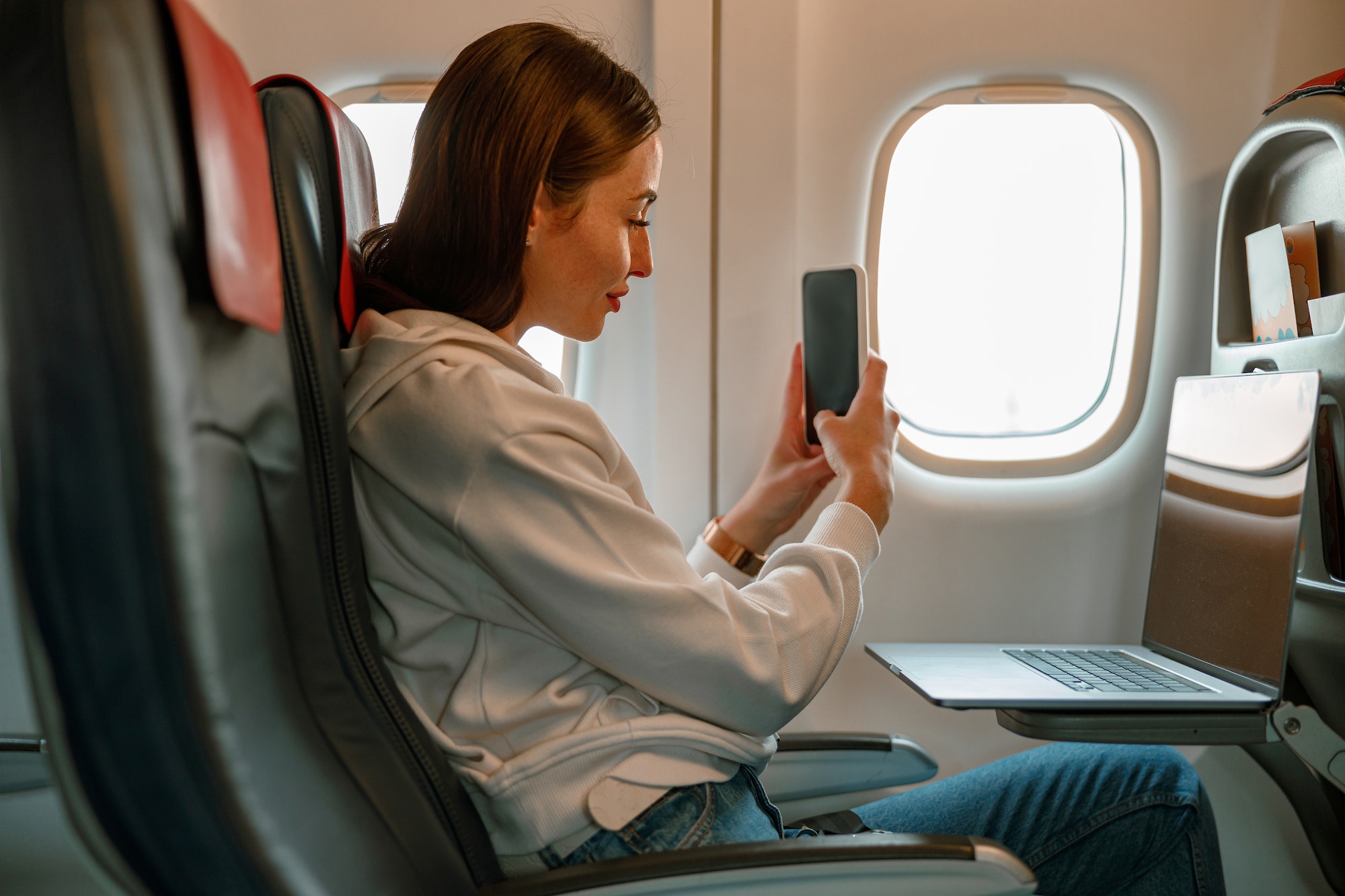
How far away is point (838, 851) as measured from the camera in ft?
2.69

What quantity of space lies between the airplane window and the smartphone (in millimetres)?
490

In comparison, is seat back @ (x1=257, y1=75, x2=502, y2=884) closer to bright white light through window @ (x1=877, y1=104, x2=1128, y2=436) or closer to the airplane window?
the airplane window

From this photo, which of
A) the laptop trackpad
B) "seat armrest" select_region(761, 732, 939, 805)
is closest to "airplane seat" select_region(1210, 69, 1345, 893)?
the laptop trackpad

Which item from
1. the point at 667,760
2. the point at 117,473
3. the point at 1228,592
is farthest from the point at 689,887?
the point at 1228,592

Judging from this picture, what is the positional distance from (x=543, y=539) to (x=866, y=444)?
0.71m

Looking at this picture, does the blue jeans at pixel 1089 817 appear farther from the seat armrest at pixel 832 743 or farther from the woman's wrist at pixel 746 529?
the woman's wrist at pixel 746 529

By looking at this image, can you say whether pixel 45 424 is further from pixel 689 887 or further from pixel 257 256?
pixel 689 887

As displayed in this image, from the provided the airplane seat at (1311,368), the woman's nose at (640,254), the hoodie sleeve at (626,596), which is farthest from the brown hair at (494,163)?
the airplane seat at (1311,368)

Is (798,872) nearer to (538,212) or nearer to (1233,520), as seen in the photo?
(538,212)

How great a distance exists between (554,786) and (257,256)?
568 millimetres

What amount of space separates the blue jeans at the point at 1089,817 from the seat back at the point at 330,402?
49 centimetres

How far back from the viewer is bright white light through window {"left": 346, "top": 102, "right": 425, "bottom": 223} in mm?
1773

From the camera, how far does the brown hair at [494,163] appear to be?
3.30ft

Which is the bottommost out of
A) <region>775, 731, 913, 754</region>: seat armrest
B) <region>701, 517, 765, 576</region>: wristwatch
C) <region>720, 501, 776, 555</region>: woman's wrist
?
<region>775, 731, 913, 754</region>: seat armrest
